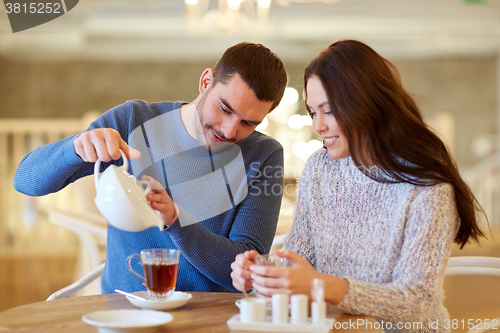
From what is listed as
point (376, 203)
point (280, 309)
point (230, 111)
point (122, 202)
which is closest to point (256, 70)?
point (230, 111)

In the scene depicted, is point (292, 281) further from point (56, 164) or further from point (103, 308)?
point (56, 164)

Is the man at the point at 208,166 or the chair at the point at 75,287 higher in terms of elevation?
the man at the point at 208,166

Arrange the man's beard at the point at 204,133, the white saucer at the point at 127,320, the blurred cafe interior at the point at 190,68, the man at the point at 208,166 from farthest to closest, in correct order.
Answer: the blurred cafe interior at the point at 190,68, the man's beard at the point at 204,133, the man at the point at 208,166, the white saucer at the point at 127,320

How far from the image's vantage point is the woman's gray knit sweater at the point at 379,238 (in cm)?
94

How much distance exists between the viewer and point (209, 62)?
6801mm

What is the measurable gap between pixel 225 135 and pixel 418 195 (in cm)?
51

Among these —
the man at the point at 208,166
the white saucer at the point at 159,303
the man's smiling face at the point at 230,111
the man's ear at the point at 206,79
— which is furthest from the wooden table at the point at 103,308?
the man's ear at the point at 206,79

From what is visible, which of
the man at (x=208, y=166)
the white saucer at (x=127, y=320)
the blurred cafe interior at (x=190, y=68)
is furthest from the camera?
the blurred cafe interior at (x=190, y=68)

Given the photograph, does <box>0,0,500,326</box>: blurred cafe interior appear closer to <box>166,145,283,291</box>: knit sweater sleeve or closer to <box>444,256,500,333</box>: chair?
<box>166,145,283,291</box>: knit sweater sleeve

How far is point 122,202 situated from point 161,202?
15cm

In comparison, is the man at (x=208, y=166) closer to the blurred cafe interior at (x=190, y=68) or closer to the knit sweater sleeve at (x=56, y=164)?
the knit sweater sleeve at (x=56, y=164)

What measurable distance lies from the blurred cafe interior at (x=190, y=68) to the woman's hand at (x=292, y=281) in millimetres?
4399

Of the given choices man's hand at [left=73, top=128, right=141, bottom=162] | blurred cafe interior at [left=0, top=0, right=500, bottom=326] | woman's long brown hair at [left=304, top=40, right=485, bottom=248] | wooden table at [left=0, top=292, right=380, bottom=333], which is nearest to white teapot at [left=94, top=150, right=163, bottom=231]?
man's hand at [left=73, top=128, right=141, bottom=162]

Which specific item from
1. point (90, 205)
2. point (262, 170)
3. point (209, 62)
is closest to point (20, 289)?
point (90, 205)
